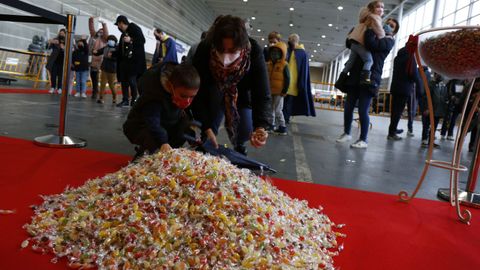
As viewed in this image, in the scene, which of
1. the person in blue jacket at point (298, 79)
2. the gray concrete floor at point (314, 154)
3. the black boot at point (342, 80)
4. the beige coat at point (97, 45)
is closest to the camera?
the gray concrete floor at point (314, 154)

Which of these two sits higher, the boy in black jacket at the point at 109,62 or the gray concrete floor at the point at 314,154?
A: the boy in black jacket at the point at 109,62

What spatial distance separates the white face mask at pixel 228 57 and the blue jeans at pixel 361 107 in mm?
2289

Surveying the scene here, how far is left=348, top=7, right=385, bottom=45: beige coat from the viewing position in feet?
12.8

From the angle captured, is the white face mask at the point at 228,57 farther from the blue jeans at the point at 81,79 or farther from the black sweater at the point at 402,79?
the blue jeans at the point at 81,79

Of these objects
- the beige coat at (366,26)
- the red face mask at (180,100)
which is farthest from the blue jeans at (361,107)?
the red face mask at (180,100)

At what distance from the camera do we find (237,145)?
2.92 meters

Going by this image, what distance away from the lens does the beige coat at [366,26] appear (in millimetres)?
3908

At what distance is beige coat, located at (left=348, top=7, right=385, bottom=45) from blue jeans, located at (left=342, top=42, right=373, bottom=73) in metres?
0.08

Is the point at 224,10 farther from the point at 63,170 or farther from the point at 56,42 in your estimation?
the point at 63,170

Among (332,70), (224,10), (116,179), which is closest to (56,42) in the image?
(116,179)

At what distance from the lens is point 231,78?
240 centimetres

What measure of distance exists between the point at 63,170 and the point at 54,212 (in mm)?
817

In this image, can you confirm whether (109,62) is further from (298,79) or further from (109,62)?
(298,79)

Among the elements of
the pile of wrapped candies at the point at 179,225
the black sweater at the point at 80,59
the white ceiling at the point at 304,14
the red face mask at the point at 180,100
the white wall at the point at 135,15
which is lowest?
the pile of wrapped candies at the point at 179,225
